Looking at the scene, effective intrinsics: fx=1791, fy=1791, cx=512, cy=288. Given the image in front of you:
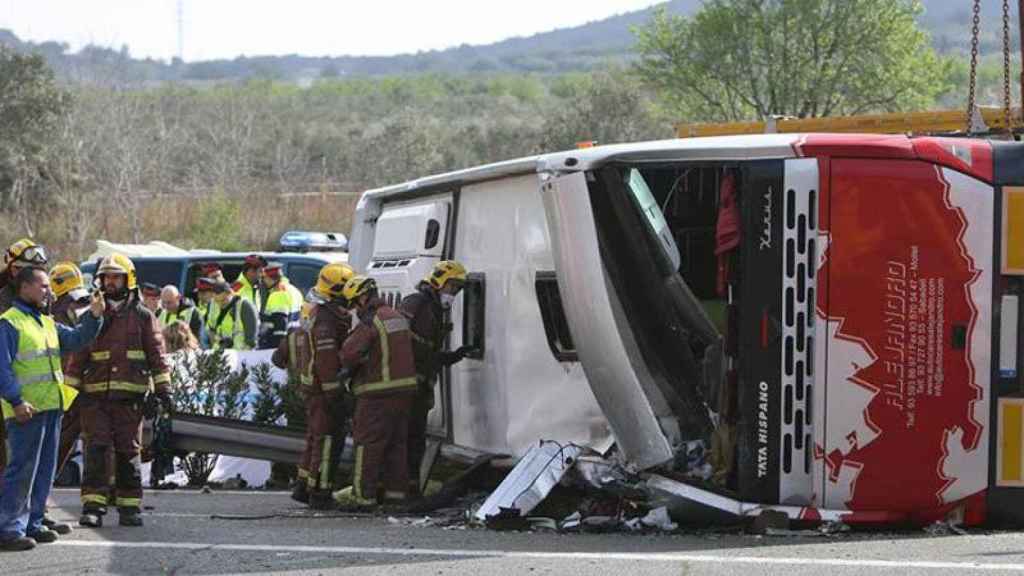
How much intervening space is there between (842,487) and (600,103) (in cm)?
3814

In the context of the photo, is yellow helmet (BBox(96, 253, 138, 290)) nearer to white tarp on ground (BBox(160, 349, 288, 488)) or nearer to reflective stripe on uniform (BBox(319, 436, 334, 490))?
reflective stripe on uniform (BBox(319, 436, 334, 490))

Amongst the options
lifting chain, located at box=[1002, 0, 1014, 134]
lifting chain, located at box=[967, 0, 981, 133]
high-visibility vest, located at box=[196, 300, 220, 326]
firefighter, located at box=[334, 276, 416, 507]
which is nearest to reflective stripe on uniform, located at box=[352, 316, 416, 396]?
firefighter, located at box=[334, 276, 416, 507]

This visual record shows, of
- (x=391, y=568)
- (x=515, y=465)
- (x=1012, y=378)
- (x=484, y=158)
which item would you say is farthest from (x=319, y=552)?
(x=484, y=158)

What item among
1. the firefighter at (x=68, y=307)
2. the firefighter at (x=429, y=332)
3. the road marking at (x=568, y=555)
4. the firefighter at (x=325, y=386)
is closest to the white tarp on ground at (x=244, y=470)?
the firefighter at (x=68, y=307)

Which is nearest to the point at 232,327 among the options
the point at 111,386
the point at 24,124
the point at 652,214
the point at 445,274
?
the point at 445,274

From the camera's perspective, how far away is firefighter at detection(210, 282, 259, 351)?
55.9ft

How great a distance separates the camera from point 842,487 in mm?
9352

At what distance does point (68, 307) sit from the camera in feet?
40.6

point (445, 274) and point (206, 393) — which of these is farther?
point (206, 393)

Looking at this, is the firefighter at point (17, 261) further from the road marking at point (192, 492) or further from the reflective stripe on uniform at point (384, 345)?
the road marking at point (192, 492)

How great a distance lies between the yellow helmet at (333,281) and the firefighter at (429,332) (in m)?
0.46

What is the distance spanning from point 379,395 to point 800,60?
24.7m

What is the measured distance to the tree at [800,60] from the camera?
34156mm

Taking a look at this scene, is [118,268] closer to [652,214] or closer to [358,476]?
[358,476]
